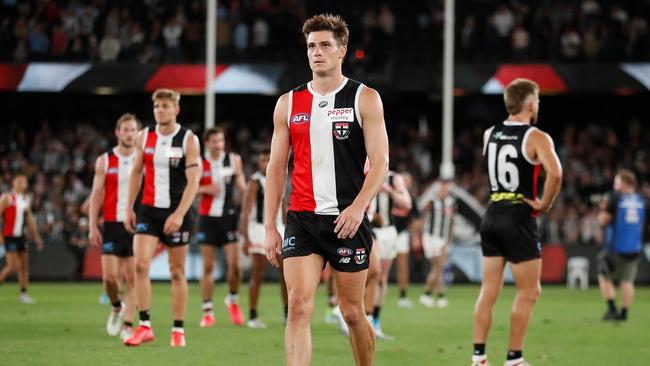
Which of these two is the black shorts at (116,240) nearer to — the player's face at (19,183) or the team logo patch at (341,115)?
the team logo patch at (341,115)

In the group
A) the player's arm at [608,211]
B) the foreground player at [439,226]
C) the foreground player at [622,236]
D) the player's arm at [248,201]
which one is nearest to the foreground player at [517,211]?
the player's arm at [248,201]

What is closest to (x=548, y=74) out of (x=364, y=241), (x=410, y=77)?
(x=410, y=77)

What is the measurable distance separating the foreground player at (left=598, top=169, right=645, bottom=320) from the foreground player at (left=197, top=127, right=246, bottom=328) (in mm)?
5703

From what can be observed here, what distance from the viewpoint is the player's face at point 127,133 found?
42.8 feet

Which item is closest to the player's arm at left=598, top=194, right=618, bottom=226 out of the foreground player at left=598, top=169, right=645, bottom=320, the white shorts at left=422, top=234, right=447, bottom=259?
the foreground player at left=598, top=169, right=645, bottom=320

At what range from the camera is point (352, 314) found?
7.66 meters

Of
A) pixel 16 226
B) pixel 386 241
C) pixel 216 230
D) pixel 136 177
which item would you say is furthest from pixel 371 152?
pixel 16 226

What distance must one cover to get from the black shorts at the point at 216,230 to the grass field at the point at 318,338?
3.70 ft

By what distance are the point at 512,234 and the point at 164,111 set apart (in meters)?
4.00

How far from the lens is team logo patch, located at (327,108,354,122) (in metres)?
7.56

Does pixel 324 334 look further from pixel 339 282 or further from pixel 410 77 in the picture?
pixel 410 77

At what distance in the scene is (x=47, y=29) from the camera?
31.6 m

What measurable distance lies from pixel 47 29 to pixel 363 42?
888 centimetres

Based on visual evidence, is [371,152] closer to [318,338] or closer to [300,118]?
[300,118]
